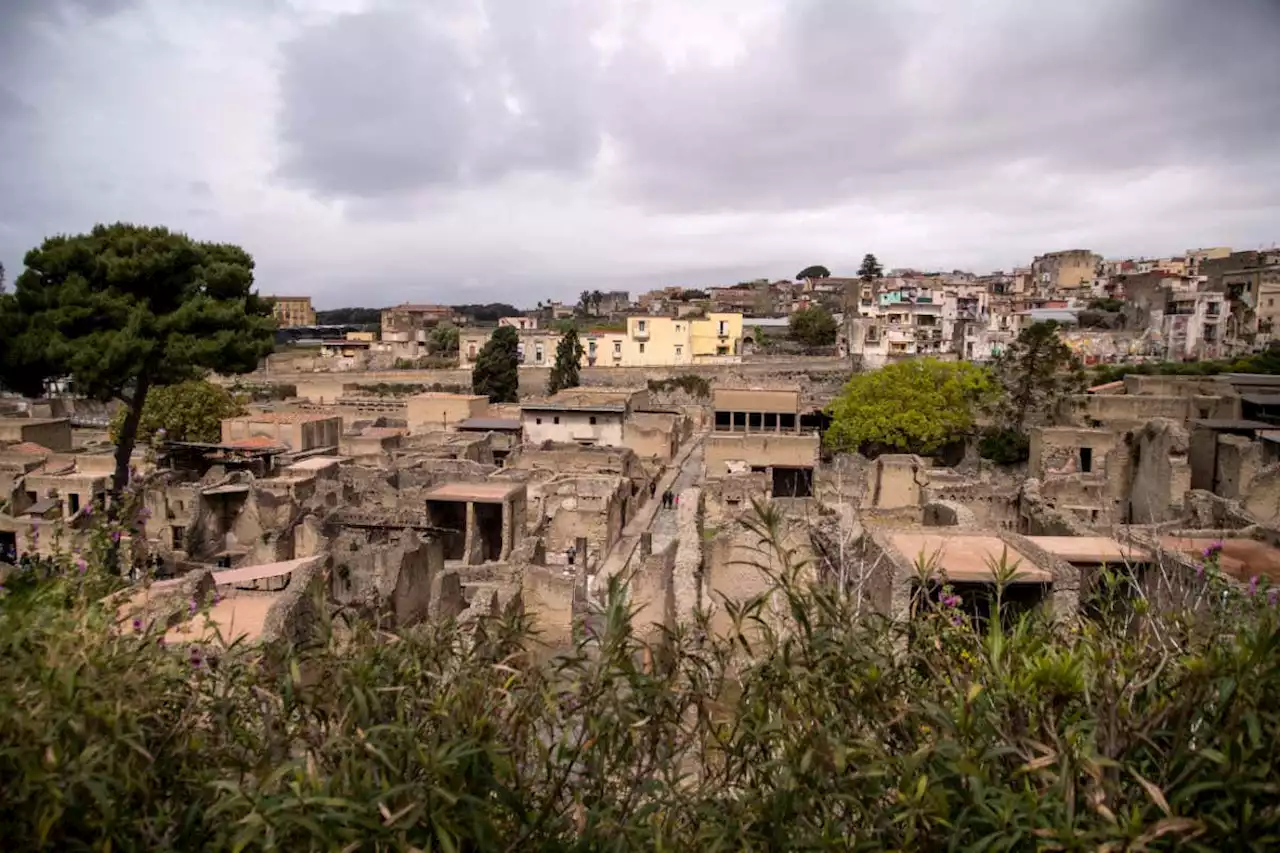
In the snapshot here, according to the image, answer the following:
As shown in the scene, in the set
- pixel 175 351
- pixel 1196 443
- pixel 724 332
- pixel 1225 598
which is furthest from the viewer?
pixel 724 332

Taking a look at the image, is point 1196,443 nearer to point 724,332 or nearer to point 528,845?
point 528,845

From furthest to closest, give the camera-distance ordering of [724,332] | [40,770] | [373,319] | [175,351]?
[373,319] < [724,332] < [175,351] < [40,770]

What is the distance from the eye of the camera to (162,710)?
412 centimetres

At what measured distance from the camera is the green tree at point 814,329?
7381 cm

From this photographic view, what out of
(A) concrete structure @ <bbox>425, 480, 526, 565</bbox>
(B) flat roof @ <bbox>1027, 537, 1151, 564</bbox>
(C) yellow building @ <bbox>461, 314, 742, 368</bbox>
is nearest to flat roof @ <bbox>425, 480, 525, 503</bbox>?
(A) concrete structure @ <bbox>425, 480, 526, 565</bbox>

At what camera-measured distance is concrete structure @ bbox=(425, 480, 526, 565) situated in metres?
18.7

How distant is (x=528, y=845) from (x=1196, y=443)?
80.8 ft

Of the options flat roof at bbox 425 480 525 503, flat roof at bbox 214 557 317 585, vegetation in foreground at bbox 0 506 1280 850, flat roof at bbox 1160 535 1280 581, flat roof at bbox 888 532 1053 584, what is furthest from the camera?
flat roof at bbox 425 480 525 503

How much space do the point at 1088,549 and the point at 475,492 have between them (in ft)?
42.1

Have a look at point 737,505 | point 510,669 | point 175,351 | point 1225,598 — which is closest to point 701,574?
point 737,505

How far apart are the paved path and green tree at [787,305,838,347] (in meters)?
37.6

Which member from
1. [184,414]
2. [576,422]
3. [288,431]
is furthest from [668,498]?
[184,414]

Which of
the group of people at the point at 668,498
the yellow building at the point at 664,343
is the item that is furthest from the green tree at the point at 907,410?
the yellow building at the point at 664,343

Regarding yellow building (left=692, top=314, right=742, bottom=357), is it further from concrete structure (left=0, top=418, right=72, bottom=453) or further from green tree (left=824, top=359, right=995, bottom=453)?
concrete structure (left=0, top=418, right=72, bottom=453)
